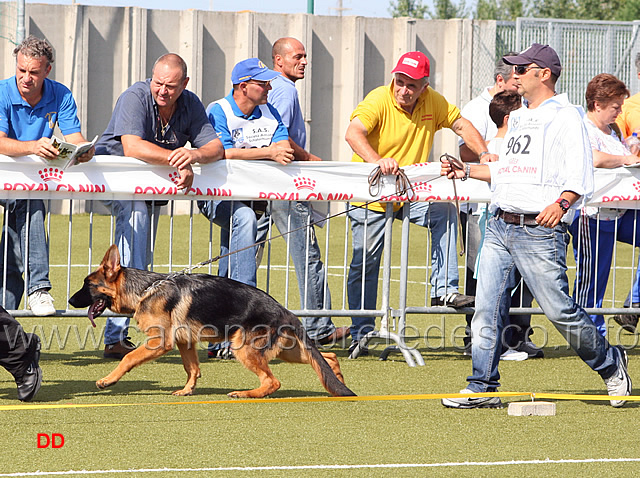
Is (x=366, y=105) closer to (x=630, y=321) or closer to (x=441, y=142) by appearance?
(x=630, y=321)

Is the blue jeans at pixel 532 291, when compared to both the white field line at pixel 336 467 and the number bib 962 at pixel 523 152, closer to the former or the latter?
the number bib 962 at pixel 523 152

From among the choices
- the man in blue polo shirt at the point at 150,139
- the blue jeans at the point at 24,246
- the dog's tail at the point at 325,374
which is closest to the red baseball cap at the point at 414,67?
the man in blue polo shirt at the point at 150,139

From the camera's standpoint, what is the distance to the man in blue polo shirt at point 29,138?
7.10m

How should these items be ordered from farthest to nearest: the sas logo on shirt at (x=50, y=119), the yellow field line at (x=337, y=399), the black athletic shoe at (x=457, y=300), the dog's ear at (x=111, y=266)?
1. the black athletic shoe at (x=457, y=300)
2. the sas logo on shirt at (x=50, y=119)
3. the dog's ear at (x=111, y=266)
4. the yellow field line at (x=337, y=399)

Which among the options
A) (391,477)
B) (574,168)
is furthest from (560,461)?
(574,168)

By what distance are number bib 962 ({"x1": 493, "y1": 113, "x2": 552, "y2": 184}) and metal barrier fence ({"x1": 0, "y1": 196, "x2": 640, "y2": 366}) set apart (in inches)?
77.6

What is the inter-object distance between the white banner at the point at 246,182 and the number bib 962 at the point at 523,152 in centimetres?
178

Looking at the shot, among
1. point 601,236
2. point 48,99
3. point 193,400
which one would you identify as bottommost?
point 193,400

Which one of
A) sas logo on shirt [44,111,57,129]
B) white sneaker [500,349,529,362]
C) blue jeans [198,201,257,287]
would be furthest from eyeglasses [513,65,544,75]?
sas logo on shirt [44,111,57,129]

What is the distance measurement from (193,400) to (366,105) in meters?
2.92

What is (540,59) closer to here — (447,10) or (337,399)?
(337,399)

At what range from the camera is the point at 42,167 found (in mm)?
7000

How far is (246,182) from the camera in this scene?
742cm

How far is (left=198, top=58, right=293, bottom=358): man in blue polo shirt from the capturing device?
24.7ft
